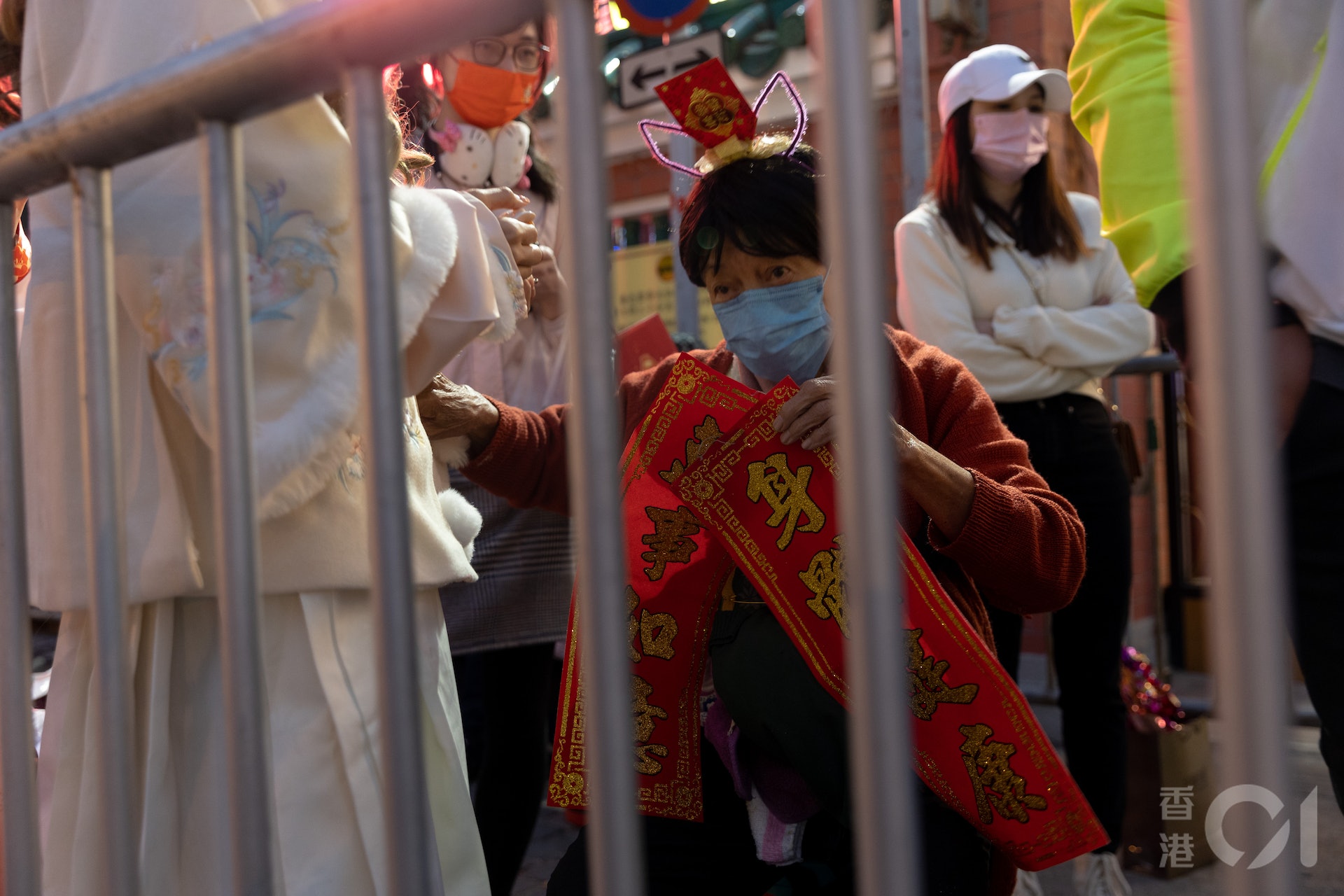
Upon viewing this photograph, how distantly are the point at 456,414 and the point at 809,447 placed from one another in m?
0.58

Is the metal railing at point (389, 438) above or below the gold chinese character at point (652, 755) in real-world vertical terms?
above

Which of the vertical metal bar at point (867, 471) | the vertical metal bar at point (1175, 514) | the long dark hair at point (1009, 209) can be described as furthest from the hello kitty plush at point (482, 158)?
the vertical metal bar at point (1175, 514)

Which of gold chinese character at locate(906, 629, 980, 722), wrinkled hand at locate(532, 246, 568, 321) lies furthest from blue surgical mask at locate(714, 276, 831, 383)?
wrinkled hand at locate(532, 246, 568, 321)

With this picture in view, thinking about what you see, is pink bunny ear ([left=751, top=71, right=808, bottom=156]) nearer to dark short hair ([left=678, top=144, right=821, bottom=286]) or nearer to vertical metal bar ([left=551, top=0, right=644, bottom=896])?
dark short hair ([left=678, top=144, right=821, bottom=286])

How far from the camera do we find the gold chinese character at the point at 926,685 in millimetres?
1128

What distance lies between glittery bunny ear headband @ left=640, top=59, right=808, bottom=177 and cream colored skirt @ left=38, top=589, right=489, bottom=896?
0.76 metres

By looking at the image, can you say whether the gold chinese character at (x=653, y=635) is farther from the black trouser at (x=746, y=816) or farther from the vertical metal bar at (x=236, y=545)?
the vertical metal bar at (x=236, y=545)

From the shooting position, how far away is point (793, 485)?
120 centimetres

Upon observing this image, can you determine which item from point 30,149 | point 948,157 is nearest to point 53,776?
point 30,149

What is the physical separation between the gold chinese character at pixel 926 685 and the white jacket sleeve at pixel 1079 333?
1.23m

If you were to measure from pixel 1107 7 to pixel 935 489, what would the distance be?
0.58 m

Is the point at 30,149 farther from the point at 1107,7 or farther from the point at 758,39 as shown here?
the point at 758,39

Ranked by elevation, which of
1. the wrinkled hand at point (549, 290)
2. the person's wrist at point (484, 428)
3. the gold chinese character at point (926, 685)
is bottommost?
the gold chinese character at point (926, 685)

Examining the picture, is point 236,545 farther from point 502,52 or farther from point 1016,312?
point 1016,312
